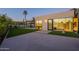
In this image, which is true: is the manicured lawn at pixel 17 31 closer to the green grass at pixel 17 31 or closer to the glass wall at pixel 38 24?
the green grass at pixel 17 31

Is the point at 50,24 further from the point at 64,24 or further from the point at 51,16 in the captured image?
the point at 64,24

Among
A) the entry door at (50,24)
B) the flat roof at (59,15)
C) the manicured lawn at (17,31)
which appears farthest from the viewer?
the entry door at (50,24)

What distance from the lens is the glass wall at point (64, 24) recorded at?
7.03 m

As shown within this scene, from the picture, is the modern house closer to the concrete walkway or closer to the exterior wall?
the exterior wall

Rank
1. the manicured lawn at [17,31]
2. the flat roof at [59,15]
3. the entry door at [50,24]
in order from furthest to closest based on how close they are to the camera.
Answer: the entry door at [50,24] < the manicured lawn at [17,31] < the flat roof at [59,15]

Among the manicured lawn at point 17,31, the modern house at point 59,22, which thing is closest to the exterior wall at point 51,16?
the modern house at point 59,22

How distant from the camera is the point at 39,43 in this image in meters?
7.03

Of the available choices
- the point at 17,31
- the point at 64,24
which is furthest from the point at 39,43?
the point at 64,24

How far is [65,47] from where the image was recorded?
7000 mm

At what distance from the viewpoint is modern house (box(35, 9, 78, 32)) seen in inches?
276

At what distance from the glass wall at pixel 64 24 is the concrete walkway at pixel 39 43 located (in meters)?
0.19

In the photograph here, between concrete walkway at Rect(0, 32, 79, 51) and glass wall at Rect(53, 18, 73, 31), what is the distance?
0.62 ft
